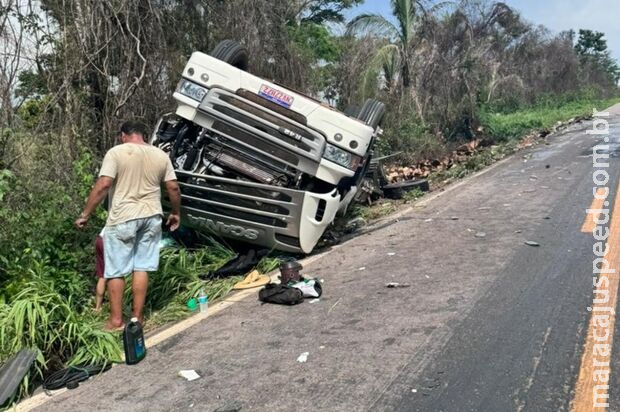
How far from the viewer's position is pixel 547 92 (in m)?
39.6

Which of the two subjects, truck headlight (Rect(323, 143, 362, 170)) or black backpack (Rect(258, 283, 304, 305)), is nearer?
black backpack (Rect(258, 283, 304, 305))

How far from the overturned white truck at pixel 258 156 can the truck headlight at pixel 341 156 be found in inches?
0.4

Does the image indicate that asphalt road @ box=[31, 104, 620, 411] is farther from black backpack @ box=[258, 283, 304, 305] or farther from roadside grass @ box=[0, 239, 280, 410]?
roadside grass @ box=[0, 239, 280, 410]

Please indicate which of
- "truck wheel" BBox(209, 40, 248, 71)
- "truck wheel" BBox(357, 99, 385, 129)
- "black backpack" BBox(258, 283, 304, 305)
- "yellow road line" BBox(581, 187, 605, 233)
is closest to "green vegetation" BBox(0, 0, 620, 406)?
"black backpack" BBox(258, 283, 304, 305)

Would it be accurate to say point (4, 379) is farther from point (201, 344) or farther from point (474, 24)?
point (474, 24)

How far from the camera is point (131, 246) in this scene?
15.6 feet

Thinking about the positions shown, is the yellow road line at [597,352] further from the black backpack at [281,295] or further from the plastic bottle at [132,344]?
the plastic bottle at [132,344]

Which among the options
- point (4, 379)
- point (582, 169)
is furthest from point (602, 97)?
point (4, 379)

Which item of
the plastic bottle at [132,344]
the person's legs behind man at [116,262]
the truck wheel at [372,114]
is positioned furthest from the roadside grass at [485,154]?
the plastic bottle at [132,344]

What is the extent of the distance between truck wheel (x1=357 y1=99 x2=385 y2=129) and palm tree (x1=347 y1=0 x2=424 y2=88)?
11457mm

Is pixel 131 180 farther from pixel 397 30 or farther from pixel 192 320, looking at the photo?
pixel 397 30

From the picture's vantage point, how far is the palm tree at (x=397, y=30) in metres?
19.0

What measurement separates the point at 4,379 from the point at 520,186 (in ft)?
29.9

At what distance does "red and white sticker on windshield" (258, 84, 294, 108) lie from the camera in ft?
20.9
